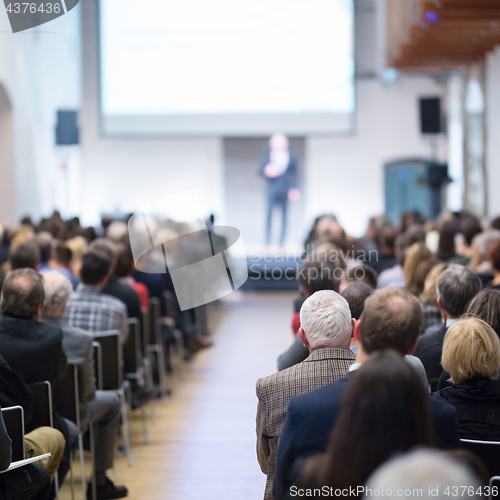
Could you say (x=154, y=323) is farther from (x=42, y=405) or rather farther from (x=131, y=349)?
(x=42, y=405)

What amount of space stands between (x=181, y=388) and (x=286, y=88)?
8764mm

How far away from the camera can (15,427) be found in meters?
2.48

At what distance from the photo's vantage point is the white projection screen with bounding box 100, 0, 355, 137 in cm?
1291

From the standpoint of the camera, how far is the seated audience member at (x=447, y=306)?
2914 mm

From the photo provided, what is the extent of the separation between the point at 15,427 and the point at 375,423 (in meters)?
1.71

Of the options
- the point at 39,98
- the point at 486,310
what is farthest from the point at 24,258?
the point at 39,98

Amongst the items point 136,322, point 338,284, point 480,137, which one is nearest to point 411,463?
point 338,284

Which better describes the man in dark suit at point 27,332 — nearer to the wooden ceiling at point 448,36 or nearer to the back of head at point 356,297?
the back of head at point 356,297

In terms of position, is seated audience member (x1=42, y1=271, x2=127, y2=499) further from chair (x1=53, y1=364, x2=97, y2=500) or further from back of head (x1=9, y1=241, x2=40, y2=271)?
back of head (x1=9, y1=241, x2=40, y2=271)

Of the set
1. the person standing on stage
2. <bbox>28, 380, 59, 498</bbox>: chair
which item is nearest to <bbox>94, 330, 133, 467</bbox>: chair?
<bbox>28, 380, 59, 498</bbox>: chair

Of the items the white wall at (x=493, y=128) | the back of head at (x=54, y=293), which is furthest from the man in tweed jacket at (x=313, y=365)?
the white wall at (x=493, y=128)

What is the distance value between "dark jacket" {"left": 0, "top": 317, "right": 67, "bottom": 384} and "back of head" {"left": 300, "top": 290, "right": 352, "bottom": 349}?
1.25 m

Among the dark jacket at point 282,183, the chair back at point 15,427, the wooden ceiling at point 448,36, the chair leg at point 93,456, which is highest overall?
the wooden ceiling at point 448,36

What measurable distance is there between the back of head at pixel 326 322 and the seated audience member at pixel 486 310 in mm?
594
